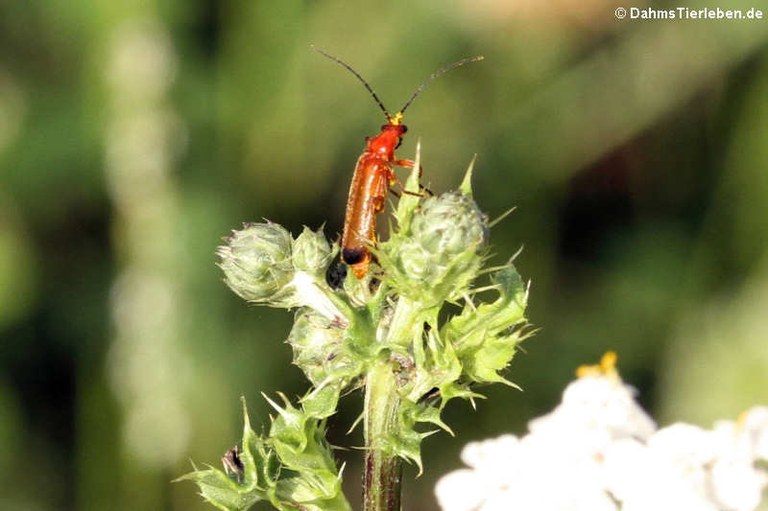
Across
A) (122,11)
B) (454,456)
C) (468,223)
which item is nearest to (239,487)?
(468,223)

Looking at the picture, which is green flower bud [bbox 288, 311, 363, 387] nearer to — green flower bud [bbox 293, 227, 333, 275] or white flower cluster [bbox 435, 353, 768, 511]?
green flower bud [bbox 293, 227, 333, 275]

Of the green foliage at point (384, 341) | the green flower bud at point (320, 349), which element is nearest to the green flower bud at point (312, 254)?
the green foliage at point (384, 341)

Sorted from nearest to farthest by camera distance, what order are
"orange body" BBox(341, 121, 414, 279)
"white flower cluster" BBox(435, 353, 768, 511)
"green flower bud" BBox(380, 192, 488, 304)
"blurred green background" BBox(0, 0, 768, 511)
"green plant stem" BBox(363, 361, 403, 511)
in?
"white flower cluster" BBox(435, 353, 768, 511)
"green flower bud" BBox(380, 192, 488, 304)
"green plant stem" BBox(363, 361, 403, 511)
"orange body" BBox(341, 121, 414, 279)
"blurred green background" BBox(0, 0, 768, 511)

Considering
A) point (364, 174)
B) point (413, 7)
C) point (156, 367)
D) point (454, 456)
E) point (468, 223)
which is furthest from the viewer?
point (413, 7)

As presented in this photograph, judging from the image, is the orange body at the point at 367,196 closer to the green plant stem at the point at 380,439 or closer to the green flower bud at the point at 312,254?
the green flower bud at the point at 312,254

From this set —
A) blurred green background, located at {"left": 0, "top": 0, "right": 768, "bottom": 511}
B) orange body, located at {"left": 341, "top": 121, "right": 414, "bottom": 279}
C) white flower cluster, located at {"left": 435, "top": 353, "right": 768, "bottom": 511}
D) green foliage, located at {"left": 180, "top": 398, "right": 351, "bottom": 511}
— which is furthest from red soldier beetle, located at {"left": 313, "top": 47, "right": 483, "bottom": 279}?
blurred green background, located at {"left": 0, "top": 0, "right": 768, "bottom": 511}

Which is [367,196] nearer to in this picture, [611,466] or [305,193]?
[611,466]

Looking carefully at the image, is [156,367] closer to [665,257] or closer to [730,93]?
[665,257]
